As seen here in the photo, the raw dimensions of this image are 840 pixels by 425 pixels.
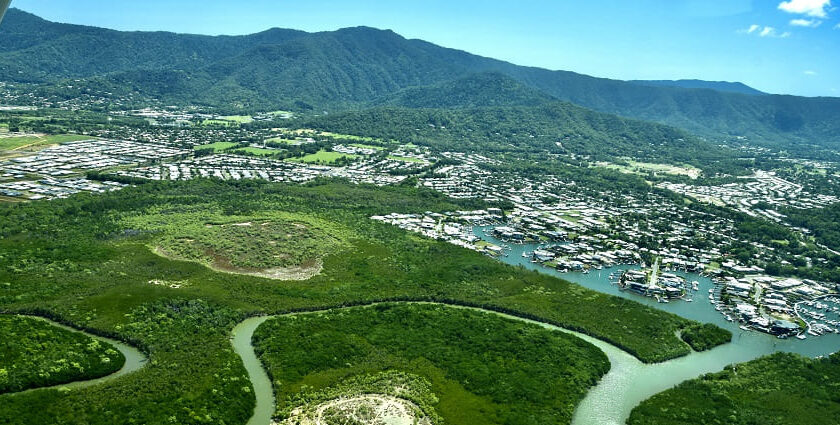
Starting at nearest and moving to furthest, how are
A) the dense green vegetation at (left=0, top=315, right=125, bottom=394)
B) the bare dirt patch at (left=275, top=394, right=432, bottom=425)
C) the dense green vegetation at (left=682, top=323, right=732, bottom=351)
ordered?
1. the bare dirt patch at (left=275, top=394, right=432, bottom=425)
2. the dense green vegetation at (left=0, top=315, right=125, bottom=394)
3. the dense green vegetation at (left=682, top=323, right=732, bottom=351)

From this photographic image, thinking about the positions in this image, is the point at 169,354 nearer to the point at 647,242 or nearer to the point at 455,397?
the point at 455,397

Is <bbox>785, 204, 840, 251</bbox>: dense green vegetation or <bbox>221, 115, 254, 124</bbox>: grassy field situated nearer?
<bbox>785, 204, 840, 251</bbox>: dense green vegetation

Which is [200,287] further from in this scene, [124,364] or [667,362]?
[667,362]

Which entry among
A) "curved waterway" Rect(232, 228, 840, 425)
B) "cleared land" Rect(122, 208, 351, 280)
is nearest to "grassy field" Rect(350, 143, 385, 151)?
"cleared land" Rect(122, 208, 351, 280)

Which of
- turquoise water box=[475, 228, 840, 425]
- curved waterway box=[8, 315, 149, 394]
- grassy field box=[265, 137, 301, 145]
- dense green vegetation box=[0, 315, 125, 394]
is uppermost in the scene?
grassy field box=[265, 137, 301, 145]

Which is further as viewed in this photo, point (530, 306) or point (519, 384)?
point (530, 306)

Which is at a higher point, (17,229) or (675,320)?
(17,229)

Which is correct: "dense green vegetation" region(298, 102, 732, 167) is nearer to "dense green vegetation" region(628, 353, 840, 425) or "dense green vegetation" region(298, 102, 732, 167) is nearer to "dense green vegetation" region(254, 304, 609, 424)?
"dense green vegetation" region(254, 304, 609, 424)

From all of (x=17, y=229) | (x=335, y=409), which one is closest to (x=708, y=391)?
(x=335, y=409)

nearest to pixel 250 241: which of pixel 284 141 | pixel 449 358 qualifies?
pixel 449 358
